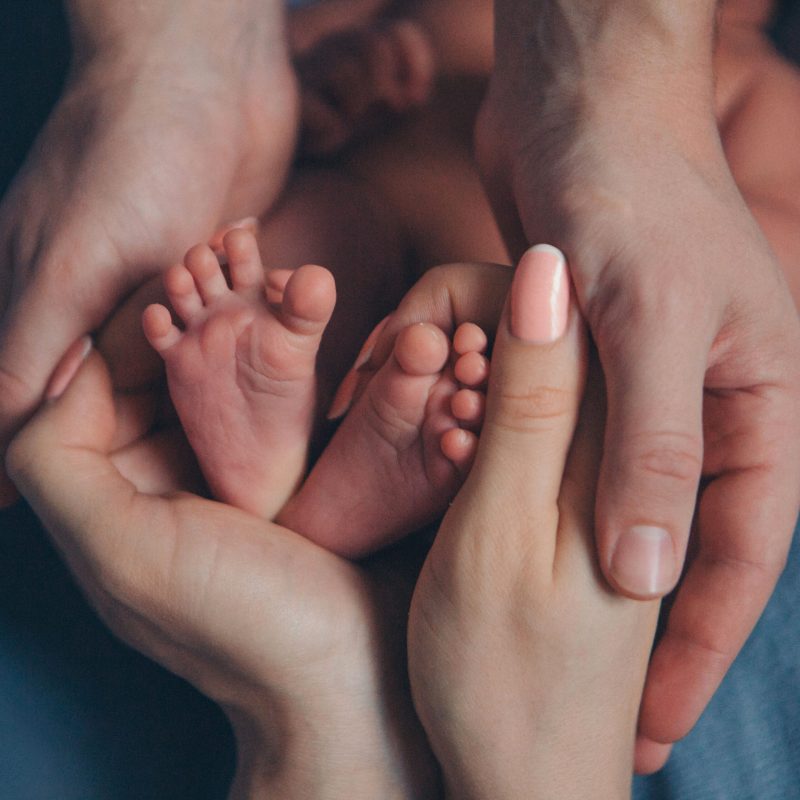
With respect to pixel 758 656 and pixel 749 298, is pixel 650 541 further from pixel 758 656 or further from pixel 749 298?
pixel 758 656

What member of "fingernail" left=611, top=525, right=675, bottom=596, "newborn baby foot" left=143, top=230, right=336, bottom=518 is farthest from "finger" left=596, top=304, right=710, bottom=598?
"newborn baby foot" left=143, top=230, right=336, bottom=518

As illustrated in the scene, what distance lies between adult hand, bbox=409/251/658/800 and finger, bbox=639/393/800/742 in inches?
4.0

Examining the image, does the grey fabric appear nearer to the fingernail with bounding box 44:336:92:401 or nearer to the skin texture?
the skin texture

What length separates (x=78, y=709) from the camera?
82 cm

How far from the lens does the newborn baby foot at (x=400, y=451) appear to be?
25.1 inches

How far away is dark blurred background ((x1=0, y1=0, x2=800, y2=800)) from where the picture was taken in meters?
0.80

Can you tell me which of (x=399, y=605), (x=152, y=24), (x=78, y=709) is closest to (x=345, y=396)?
(x=399, y=605)

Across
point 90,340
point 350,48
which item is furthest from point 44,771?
point 350,48

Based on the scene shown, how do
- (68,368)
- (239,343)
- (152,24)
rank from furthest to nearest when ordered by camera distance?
1. (152,24)
2. (68,368)
3. (239,343)

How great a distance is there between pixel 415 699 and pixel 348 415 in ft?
0.77

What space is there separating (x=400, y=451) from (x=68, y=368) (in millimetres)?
332

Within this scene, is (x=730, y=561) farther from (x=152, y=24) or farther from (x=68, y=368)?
(x=152, y=24)

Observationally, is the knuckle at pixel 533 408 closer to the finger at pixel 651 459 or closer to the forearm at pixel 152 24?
the finger at pixel 651 459

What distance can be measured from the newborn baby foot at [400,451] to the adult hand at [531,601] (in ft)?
0.11
